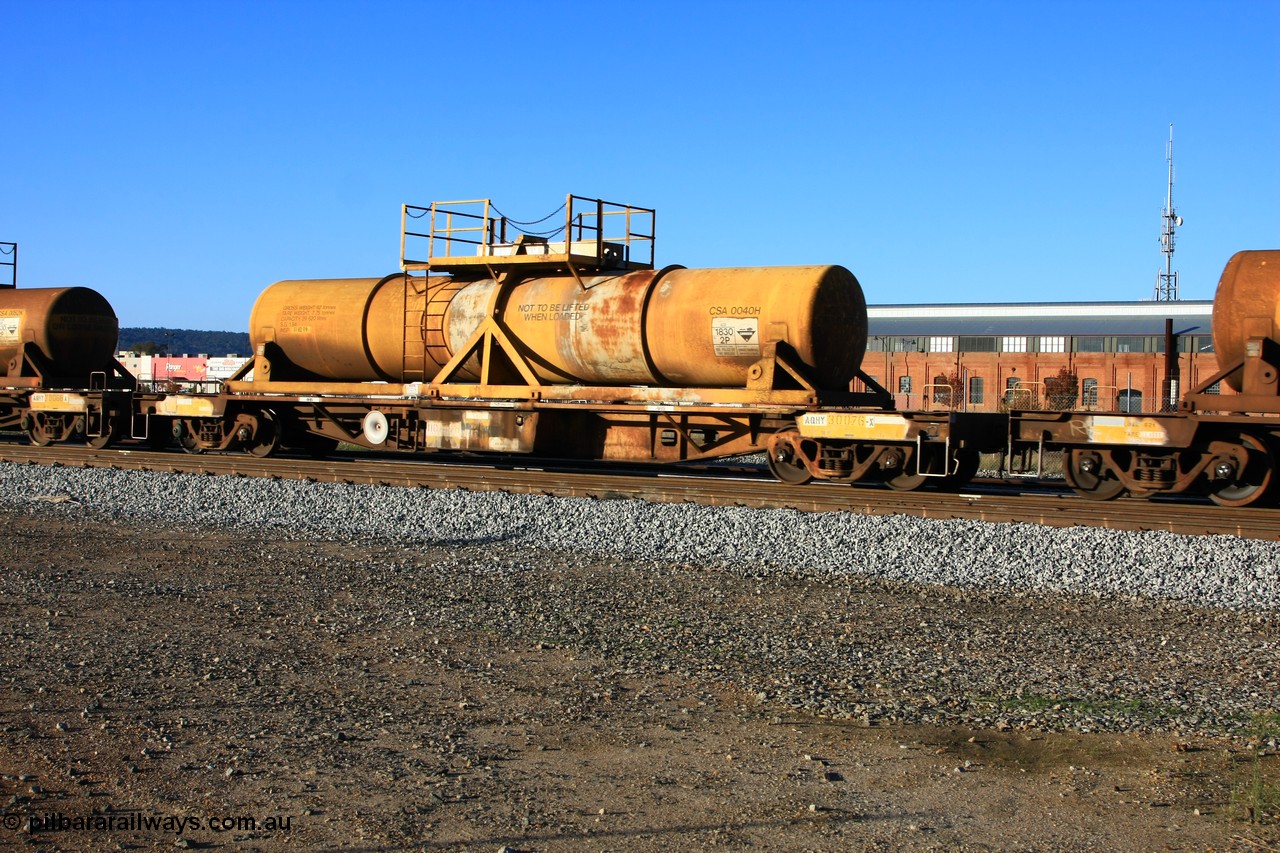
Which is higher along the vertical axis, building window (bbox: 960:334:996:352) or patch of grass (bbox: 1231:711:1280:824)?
building window (bbox: 960:334:996:352)

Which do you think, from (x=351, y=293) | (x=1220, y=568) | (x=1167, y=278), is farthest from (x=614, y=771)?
(x=1167, y=278)

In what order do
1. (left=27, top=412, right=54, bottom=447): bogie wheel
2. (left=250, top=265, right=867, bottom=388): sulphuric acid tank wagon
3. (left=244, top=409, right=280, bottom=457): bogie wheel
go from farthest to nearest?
(left=27, top=412, right=54, bottom=447): bogie wheel, (left=244, top=409, right=280, bottom=457): bogie wheel, (left=250, top=265, right=867, bottom=388): sulphuric acid tank wagon

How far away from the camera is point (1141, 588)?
391 inches

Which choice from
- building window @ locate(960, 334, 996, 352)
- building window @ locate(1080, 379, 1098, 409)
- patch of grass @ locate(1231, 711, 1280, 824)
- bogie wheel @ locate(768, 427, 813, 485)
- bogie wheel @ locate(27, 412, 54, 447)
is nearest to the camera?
patch of grass @ locate(1231, 711, 1280, 824)

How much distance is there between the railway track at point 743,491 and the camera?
12.3 meters

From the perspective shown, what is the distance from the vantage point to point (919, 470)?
14.2m

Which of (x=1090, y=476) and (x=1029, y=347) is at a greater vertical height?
(x=1029, y=347)

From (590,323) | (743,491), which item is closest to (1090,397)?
(590,323)

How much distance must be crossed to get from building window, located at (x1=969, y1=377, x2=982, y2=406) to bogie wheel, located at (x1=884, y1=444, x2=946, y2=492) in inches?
1951

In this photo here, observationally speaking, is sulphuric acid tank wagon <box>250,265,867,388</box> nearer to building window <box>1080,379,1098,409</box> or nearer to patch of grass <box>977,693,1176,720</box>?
building window <box>1080,379,1098,409</box>

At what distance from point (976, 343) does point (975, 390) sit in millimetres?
4221

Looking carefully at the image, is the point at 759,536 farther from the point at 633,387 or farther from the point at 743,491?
the point at 633,387

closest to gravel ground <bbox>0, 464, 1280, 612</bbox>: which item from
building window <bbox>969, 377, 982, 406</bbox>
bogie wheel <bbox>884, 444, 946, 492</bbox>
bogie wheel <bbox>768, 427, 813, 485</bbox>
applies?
bogie wheel <bbox>884, 444, 946, 492</bbox>

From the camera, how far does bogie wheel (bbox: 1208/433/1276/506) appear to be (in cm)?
1314
